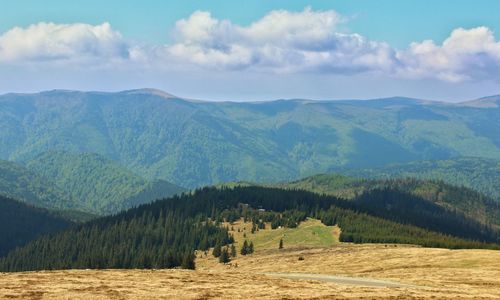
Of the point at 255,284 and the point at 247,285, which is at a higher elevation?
the point at 247,285

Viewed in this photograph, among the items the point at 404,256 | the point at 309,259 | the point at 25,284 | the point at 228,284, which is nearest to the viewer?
the point at 25,284

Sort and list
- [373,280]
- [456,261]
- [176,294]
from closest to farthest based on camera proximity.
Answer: [176,294] → [373,280] → [456,261]

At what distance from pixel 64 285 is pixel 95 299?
9.57 meters

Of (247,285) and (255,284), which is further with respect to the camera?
(255,284)

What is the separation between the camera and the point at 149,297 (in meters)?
59.7

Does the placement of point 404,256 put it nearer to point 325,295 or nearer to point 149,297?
point 325,295

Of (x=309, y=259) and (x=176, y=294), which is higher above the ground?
(x=176, y=294)

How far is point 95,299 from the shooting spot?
192 feet

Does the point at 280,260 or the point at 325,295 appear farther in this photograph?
the point at 280,260

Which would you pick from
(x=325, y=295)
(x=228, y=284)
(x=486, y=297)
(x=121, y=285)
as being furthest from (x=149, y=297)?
(x=486, y=297)

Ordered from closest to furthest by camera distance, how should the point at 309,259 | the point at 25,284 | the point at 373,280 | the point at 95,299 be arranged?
the point at 95,299, the point at 25,284, the point at 373,280, the point at 309,259

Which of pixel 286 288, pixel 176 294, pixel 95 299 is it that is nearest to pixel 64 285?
pixel 95 299

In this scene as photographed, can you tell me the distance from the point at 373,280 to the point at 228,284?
84.3 ft

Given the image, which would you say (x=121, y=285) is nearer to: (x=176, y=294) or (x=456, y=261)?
(x=176, y=294)
